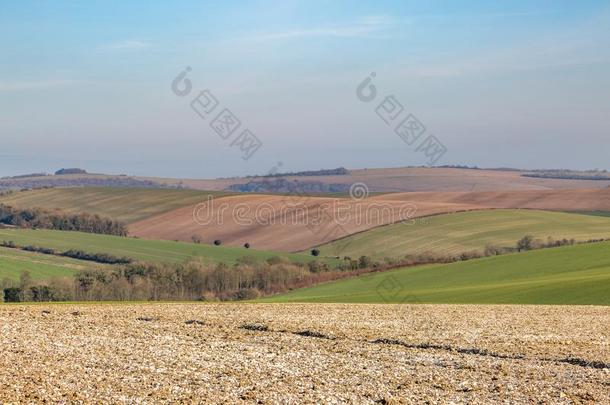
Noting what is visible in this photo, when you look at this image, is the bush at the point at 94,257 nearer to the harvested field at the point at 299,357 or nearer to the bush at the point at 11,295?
the bush at the point at 11,295

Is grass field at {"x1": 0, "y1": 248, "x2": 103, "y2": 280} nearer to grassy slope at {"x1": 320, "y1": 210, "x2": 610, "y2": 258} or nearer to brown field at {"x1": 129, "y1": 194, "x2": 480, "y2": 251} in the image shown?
brown field at {"x1": 129, "y1": 194, "x2": 480, "y2": 251}

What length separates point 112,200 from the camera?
134000 mm

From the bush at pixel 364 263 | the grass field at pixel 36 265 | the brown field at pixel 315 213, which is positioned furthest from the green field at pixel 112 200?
the bush at pixel 364 263

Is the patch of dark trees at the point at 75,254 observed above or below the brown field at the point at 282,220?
below

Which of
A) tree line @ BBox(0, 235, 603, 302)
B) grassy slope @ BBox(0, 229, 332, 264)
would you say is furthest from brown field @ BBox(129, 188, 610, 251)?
tree line @ BBox(0, 235, 603, 302)

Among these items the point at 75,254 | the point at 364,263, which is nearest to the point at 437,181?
the point at 364,263

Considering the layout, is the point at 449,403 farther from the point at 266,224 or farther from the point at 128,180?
the point at 128,180

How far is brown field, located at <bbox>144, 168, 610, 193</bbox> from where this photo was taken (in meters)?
152

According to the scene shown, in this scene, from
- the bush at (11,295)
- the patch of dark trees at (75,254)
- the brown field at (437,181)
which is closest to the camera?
the bush at (11,295)

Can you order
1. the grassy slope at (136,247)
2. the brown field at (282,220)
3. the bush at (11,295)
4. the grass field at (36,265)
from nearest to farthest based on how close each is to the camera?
the bush at (11,295) < the grass field at (36,265) < the grassy slope at (136,247) < the brown field at (282,220)

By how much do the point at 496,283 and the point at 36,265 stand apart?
127 ft

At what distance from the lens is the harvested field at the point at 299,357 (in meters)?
18.6

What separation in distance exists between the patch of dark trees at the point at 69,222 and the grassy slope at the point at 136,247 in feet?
33.4

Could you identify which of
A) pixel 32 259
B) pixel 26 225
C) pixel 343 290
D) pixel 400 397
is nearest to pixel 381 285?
pixel 343 290
